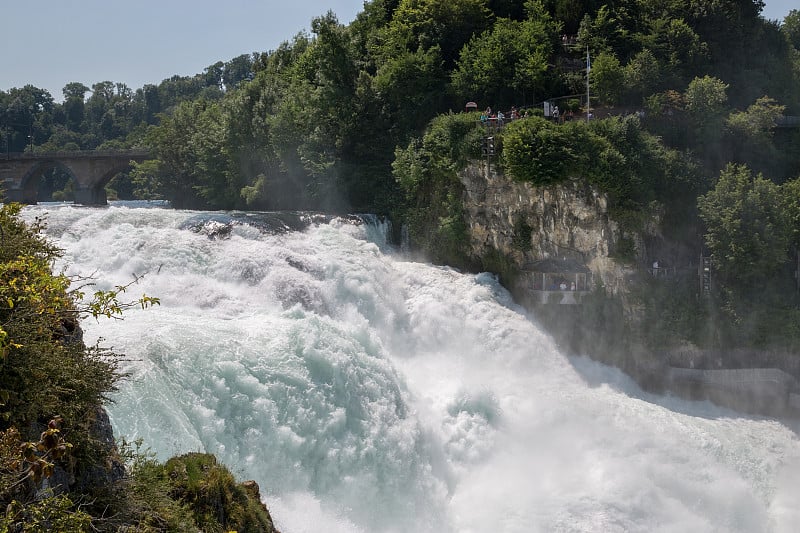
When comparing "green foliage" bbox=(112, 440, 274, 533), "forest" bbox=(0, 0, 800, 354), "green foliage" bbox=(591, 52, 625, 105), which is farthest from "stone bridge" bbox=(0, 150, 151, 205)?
"green foliage" bbox=(112, 440, 274, 533)

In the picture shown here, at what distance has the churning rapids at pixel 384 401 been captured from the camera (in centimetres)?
1688

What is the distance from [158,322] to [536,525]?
961 cm

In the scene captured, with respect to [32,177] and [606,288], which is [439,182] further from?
[32,177]

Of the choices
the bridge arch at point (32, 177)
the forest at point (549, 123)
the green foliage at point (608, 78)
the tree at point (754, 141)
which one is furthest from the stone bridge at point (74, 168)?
the tree at point (754, 141)

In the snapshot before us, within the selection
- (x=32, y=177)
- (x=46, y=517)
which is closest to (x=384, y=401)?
(x=46, y=517)

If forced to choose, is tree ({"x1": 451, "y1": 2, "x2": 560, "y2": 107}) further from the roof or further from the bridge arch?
the bridge arch

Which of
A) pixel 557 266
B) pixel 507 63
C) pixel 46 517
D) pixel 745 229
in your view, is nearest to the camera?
pixel 46 517

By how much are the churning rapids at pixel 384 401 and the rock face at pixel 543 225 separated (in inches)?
74.1

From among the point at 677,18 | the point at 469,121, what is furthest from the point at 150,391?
the point at 677,18

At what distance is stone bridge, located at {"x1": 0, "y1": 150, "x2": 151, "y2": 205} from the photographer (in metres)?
50.3

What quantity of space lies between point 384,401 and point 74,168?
38490 millimetres

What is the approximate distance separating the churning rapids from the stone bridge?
22.3 metres

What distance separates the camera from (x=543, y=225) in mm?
28984

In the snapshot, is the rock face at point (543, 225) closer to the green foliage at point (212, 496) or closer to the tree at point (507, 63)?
the tree at point (507, 63)
